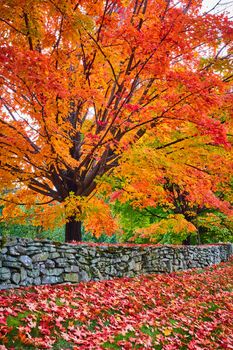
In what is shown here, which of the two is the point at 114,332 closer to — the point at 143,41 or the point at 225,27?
the point at 143,41

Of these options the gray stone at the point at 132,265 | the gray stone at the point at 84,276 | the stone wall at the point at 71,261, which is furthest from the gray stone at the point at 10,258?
the gray stone at the point at 132,265

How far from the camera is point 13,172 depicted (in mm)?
8703

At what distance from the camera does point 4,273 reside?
20.2 feet

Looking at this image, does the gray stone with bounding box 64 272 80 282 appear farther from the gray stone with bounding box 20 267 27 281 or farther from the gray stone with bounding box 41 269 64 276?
the gray stone with bounding box 20 267 27 281

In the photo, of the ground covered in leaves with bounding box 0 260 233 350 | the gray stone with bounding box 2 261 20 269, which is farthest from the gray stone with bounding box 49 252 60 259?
the gray stone with bounding box 2 261 20 269

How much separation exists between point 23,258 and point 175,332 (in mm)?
3006

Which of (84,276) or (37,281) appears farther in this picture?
(84,276)

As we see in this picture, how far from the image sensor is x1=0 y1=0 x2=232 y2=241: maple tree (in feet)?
20.5

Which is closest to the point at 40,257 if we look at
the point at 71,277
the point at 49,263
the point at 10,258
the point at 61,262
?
the point at 49,263

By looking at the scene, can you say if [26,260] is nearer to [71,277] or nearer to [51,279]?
[51,279]

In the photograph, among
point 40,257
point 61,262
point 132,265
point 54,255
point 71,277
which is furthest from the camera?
point 132,265

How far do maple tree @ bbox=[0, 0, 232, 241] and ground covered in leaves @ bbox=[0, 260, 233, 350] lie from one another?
7.98 feet

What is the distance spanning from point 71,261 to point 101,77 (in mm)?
4390

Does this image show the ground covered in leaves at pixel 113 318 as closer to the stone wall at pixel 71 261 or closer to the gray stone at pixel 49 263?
the stone wall at pixel 71 261
